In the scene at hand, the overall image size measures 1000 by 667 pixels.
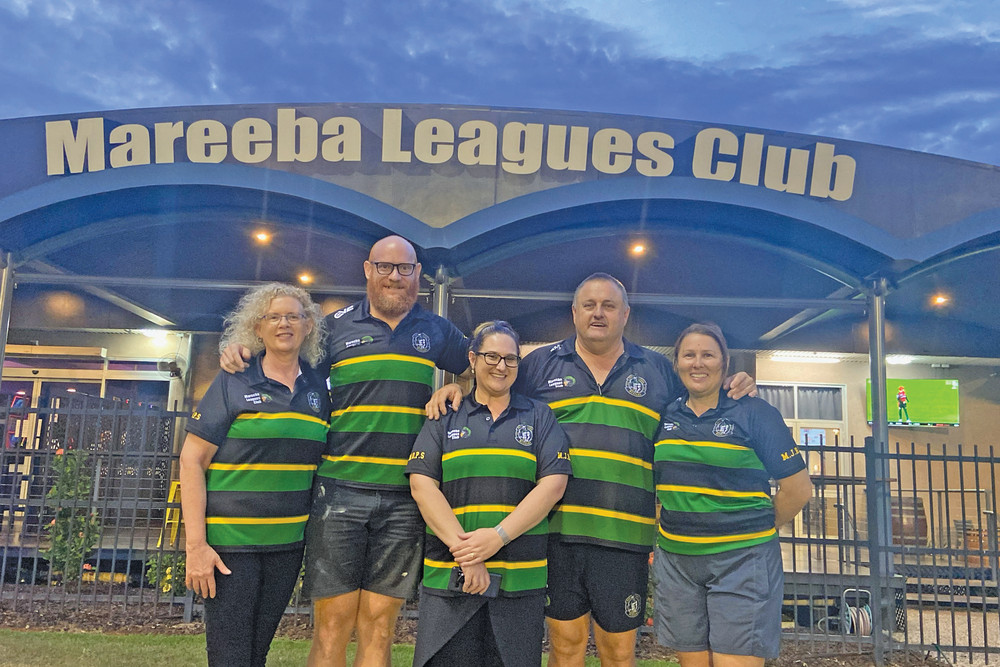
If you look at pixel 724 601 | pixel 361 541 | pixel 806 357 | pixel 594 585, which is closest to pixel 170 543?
pixel 361 541

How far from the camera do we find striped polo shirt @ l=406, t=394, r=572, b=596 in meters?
3.12

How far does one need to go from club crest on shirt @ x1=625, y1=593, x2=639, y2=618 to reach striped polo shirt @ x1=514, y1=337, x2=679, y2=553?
0.70ft

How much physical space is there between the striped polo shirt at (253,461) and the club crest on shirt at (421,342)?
2.06 ft

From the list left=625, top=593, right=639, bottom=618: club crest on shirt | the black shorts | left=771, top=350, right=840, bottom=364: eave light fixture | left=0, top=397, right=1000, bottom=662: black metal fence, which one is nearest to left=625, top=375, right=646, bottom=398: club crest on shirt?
the black shorts

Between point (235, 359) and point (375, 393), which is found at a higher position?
point (235, 359)

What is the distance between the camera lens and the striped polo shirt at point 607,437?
3.38 meters

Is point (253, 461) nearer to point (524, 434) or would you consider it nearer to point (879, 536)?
point (524, 434)

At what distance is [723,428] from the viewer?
3357 mm

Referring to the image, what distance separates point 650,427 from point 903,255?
4824 millimetres

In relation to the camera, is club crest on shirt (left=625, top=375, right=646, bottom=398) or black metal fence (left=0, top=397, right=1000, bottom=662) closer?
club crest on shirt (left=625, top=375, right=646, bottom=398)

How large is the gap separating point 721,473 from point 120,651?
5071 millimetres

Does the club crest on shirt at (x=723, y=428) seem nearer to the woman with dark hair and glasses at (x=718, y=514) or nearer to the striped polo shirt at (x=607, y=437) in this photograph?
the woman with dark hair and glasses at (x=718, y=514)

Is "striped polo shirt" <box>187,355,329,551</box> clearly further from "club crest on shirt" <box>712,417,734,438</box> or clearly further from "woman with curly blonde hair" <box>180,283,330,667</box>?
"club crest on shirt" <box>712,417,734,438</box>

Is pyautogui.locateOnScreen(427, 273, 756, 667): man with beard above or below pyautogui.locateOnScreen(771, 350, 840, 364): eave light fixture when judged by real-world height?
below
